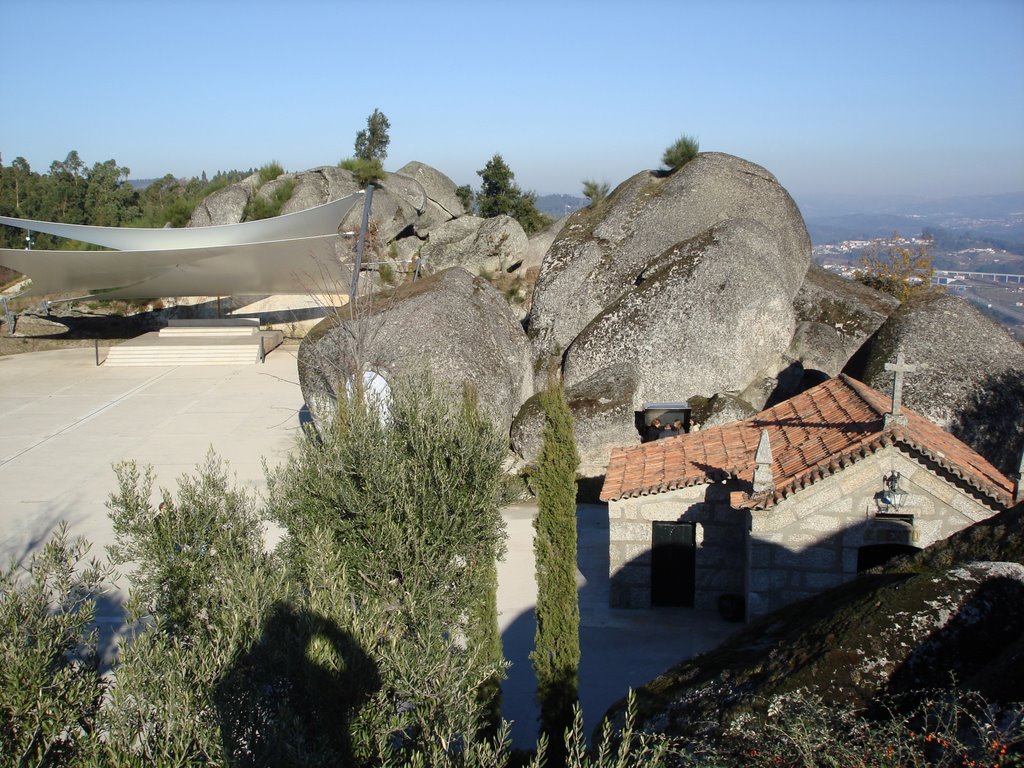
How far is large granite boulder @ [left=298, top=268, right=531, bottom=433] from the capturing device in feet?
56.7

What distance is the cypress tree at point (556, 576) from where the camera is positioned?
28.7 ft

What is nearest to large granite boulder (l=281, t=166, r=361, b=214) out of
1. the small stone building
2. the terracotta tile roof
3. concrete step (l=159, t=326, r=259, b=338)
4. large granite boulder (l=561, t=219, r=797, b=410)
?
concrete step (l=159, t=326, r=259, b=338)

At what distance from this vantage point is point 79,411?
2277cm

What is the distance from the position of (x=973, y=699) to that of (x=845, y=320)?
55.1ft

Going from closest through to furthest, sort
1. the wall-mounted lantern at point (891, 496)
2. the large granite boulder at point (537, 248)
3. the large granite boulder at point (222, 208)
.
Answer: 1. the wall-mounted lantern at point (891, 496)
2. the large granite boulder at point (537, 248)
3. the large granite boulder at point (222, 208)

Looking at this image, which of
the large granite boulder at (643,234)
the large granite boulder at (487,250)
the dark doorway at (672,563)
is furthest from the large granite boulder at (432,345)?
the large granite boulder at (487,250)

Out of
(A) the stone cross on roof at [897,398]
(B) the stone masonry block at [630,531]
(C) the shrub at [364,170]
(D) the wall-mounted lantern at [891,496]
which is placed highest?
(C) the shrub at [364,170]

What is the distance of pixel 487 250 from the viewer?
106 feet

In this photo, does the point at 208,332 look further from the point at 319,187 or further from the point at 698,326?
the point at 698,326

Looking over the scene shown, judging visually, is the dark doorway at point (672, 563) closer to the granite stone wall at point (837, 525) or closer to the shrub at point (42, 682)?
the granite stone wall at point (837, 525)

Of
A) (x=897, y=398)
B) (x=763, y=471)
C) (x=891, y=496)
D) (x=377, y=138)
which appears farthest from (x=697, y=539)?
(x=377, y=138)

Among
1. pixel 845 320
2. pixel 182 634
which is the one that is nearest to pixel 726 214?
pixel 845 320

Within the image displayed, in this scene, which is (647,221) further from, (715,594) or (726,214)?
(715,594)

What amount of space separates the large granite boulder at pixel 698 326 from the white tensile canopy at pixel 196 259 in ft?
34.4
